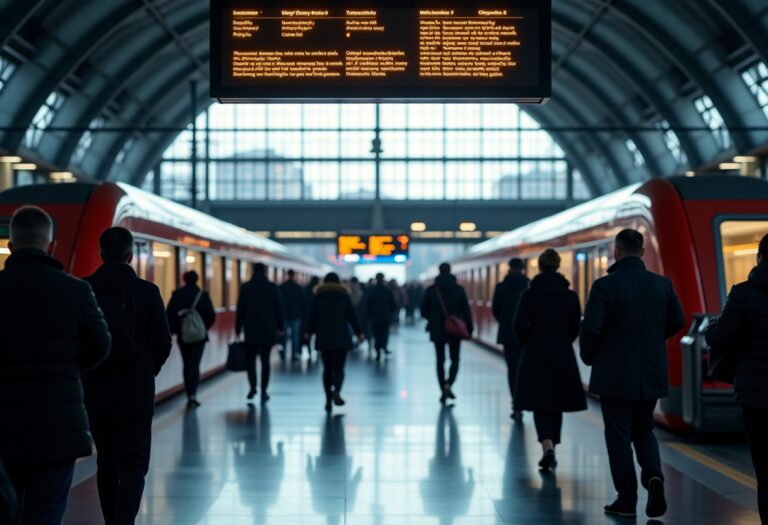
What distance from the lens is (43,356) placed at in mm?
3994

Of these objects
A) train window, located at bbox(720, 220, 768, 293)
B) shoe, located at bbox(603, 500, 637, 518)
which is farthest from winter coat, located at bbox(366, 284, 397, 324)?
shoe, located at bbox(603, 500, 637, 518)

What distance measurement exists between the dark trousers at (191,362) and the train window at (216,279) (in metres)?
4.15

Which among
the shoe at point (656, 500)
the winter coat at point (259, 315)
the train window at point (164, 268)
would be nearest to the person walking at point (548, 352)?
the shoe at point (656, 500)

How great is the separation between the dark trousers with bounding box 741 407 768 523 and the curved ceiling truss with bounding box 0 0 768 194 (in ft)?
51.0

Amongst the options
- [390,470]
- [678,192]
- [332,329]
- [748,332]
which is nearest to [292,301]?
[332,329]

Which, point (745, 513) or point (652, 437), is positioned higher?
point (652, 437)

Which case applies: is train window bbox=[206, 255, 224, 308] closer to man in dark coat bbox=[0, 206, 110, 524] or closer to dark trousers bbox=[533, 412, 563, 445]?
dark trousers bbox=[533, 412, 563, 445]

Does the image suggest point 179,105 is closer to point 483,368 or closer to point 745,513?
point 483,368

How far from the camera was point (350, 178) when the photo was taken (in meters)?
45.3

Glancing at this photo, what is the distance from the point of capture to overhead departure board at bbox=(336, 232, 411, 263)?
3244 centimetres

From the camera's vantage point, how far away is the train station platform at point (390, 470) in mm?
6383

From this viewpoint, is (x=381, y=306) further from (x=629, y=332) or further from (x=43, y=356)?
(x=43, y=356)

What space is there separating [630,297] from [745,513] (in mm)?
1438

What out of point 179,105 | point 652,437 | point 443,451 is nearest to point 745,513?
point 652,437
